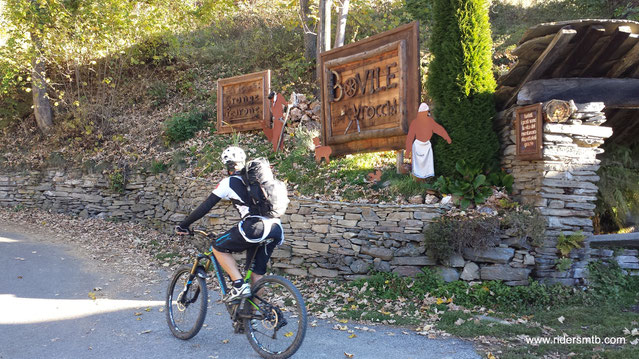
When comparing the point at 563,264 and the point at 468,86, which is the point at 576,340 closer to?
the point at 563,264

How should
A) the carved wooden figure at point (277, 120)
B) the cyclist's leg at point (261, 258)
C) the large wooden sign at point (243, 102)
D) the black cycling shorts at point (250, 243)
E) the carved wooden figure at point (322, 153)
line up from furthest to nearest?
1. the large wooden sign at point (243, 102)
2. the carved wooden figure at point (277, 120)
3. the carved wooden figure at point (322, 153)
4. the cyclist's leg at point (261, 258)
5. the black cycling shorts at point (250, 243)

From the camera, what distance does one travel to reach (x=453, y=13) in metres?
7.09

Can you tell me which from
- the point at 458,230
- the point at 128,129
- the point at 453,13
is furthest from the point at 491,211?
the point at 128,129

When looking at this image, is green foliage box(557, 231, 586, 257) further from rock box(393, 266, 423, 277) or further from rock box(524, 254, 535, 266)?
rock box(393, 266, 423, 277)

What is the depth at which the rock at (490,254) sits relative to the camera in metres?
6.16

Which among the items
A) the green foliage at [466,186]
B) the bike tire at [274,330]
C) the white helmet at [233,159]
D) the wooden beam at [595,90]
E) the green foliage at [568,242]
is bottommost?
the bike tire at [274,330]

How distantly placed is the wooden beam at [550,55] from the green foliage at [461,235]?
2.17 m

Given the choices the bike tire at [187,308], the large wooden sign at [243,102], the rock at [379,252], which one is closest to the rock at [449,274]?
the rock at [379,252]

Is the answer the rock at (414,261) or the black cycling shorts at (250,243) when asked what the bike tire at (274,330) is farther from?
the rock at (414,261)

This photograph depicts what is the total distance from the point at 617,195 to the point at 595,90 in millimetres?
1740

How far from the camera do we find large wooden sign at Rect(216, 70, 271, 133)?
10.7m

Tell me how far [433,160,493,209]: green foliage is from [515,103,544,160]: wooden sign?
63 cm

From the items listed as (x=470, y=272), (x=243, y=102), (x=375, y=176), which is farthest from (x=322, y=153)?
(x=470, y=272)

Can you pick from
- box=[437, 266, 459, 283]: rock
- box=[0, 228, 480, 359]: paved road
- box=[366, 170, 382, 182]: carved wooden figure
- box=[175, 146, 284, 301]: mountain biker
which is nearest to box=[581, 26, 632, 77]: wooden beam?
box=[366, 170, 382, 182]: carved wooden figure
